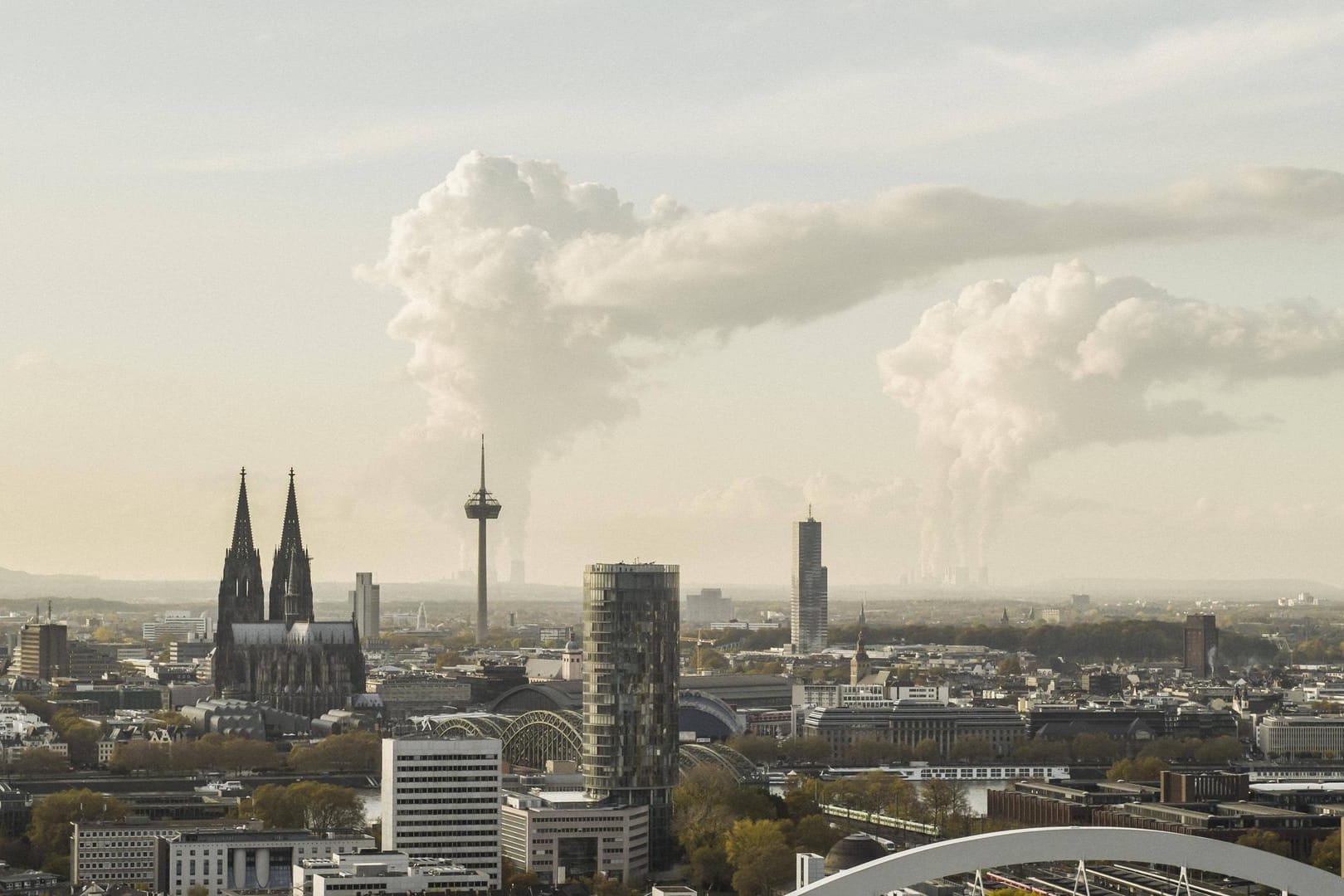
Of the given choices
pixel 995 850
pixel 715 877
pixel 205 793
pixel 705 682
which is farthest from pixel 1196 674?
pixel 995 850

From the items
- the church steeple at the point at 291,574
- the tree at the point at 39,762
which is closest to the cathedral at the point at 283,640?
the church steeple at the point at 291,574

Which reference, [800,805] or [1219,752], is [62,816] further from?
[1219,752]

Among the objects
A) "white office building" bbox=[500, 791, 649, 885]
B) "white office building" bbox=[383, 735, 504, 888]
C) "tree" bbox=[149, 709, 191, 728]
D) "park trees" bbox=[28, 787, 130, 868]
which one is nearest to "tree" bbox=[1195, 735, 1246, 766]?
"tree" bbox=[149, 709, 191, 728]

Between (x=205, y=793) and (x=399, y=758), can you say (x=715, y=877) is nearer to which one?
(x=399, y=758)

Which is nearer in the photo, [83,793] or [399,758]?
[399,758]

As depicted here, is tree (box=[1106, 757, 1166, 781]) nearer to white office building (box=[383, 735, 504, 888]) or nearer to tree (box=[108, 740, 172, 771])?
white office building (box=[383, 735, 504, 888])

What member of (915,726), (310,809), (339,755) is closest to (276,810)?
(310,809)

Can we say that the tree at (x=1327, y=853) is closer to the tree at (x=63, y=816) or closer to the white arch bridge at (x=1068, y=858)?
the tree at (x=63, y=816)
